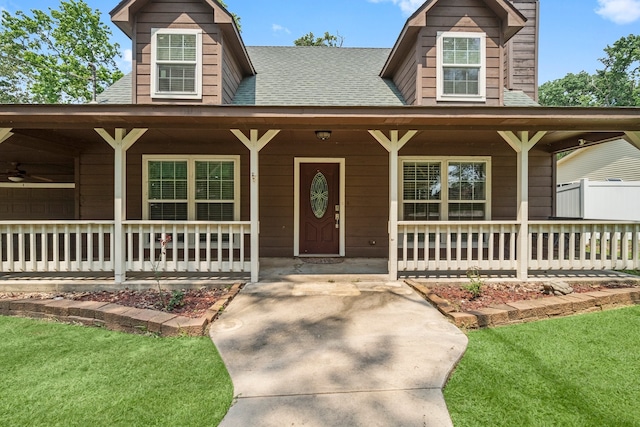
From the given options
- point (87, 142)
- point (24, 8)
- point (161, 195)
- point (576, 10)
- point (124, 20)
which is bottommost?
point (161, 195)

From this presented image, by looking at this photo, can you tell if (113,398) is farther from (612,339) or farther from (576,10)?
(576,10)

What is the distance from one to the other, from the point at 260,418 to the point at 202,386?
60cm

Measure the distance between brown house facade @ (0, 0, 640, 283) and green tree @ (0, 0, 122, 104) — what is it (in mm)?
18063

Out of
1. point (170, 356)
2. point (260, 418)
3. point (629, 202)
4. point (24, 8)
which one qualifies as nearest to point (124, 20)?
point (170, 356)

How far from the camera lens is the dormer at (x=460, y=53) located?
599 centimetres

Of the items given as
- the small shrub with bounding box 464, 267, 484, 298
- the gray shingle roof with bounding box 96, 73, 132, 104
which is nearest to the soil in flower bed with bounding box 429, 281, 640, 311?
the small shrub with bounding box 464, 267, 484, 298

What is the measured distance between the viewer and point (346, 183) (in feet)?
22.7

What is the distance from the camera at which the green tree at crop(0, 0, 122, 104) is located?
20797 mm

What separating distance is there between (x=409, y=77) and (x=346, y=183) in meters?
2.47

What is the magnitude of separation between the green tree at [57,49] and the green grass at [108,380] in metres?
22.7

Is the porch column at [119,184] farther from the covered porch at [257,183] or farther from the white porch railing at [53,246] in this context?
the white porch railing at [53,246]

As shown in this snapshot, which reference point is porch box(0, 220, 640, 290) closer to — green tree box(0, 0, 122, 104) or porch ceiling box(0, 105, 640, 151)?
porch ceiling box(0, 105, 640, 151)

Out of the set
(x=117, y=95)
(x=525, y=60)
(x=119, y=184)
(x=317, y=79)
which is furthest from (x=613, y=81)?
(x=119, y=184)

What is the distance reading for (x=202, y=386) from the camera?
7.74ft
